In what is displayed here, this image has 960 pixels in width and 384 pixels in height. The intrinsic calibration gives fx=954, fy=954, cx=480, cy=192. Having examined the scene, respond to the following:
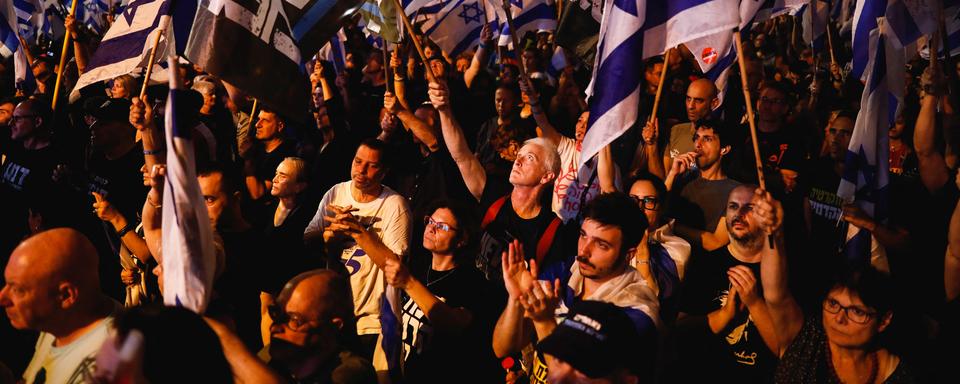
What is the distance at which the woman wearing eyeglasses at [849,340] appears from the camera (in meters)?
4.07

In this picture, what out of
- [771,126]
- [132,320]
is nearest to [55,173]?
[132,320]

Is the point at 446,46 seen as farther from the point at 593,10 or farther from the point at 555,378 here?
the point at 555,378

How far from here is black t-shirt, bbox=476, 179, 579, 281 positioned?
5.25 meters

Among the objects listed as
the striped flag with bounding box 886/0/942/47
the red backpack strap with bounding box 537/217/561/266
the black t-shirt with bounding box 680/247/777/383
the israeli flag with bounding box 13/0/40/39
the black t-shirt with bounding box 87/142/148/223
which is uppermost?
the israeli flag with bounding box 13/0/40/39

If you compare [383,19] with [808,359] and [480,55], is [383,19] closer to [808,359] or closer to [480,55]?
[480,55]

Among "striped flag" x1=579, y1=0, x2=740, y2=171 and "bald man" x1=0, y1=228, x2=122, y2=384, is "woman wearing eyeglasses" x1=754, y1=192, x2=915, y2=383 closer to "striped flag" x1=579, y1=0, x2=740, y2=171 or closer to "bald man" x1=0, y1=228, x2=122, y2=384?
"striped flag" x1=579, y1=0, x2=740, y2=171

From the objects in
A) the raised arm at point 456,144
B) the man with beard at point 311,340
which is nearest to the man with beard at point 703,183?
the raised arm at point 456,144

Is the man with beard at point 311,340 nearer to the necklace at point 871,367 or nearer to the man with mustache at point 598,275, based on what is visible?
the man with mustache at point 598,275

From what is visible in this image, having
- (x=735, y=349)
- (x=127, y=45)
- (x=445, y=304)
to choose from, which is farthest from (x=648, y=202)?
(x=127, y=45)

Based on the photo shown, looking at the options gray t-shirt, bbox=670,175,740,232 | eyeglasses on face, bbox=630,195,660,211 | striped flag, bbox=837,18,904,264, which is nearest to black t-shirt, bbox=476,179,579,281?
eyeglasses on face, bbox=630,195,660,211

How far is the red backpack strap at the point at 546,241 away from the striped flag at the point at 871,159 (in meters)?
1.76

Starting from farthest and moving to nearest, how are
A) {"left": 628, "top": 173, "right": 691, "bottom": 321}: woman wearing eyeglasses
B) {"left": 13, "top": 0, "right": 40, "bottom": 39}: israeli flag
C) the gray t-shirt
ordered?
1. {"left": 13, "top": 0, "right": 40, "bottom": 39}: israeli flag
2. the gray t-shirt
3. {"left": 628, "top": 173, "right": 691, "bottom": 321}: woman wearing eyeglasses

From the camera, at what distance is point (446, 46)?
10523 millimetres

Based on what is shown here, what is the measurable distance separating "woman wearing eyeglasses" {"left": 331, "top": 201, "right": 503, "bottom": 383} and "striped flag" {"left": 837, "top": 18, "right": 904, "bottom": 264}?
2.30 m
